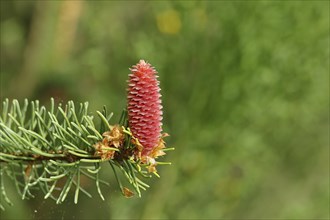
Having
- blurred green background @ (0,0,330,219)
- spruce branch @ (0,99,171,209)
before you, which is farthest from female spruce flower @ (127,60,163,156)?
blurred green background @ (0,0,330,219)

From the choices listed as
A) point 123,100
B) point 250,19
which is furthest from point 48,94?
point 250,19

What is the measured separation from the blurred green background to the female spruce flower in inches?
29.1

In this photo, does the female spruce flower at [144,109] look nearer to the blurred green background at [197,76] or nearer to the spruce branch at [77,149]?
the spruce branch at [77,149]

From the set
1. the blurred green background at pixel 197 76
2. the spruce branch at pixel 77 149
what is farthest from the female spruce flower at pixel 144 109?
the blurred green background at pixel 197 76

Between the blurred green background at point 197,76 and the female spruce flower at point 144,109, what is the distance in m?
0.74

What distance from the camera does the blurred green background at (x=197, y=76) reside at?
126cm

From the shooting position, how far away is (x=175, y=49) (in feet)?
4.27

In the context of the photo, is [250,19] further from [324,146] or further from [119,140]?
[119,140]

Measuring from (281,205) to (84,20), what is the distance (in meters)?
0.66

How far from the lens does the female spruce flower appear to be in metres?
0.44

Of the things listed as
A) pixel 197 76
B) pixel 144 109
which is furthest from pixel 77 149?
pixel 197 76

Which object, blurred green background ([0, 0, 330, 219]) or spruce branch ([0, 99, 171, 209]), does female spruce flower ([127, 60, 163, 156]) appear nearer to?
spruce branch ([0, 99, 171, 209])

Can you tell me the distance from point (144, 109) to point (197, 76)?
2.84 ft

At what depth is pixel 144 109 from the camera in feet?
1.46
